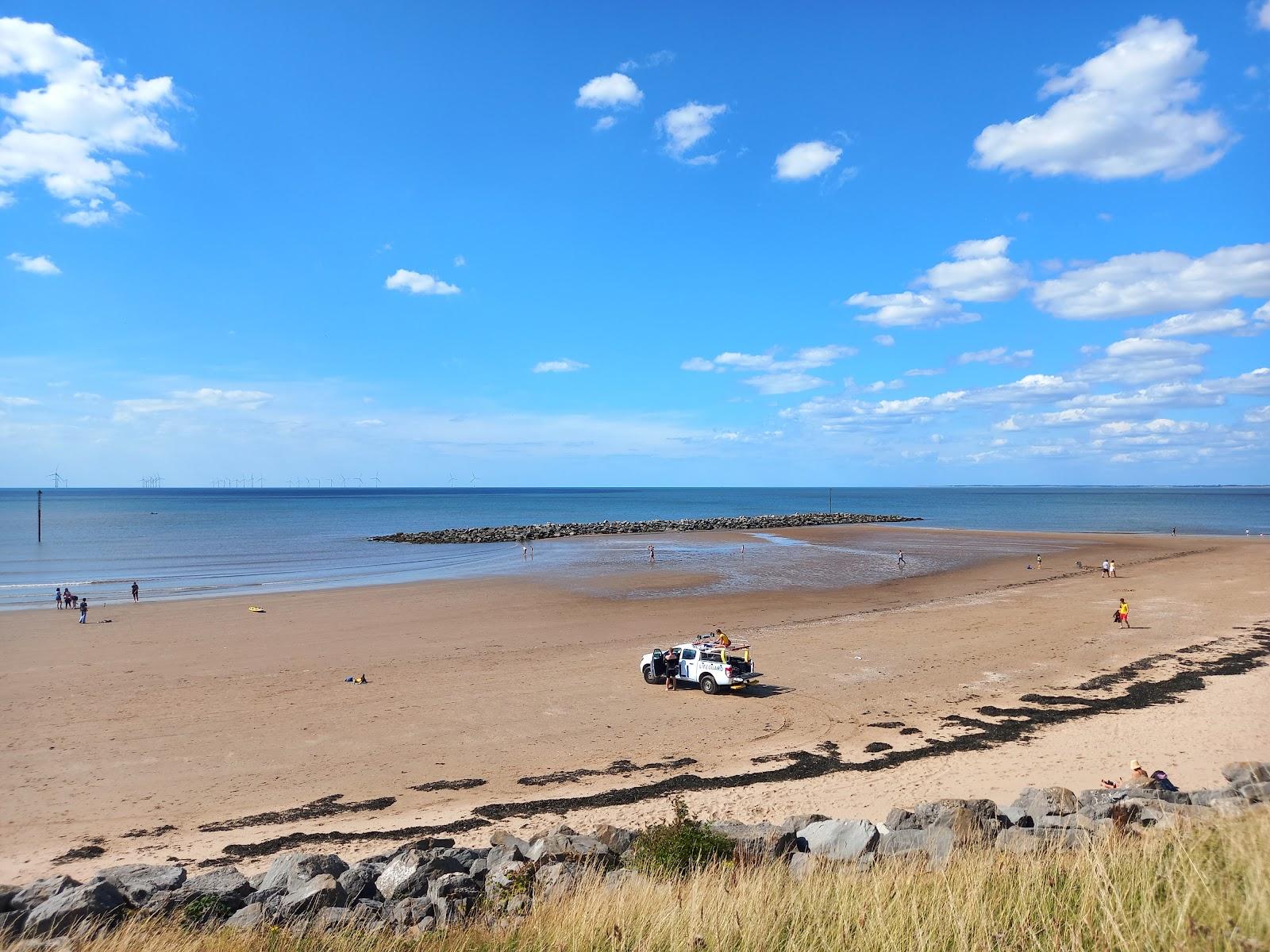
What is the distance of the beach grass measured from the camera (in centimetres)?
582

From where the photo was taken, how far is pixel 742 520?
114375mm

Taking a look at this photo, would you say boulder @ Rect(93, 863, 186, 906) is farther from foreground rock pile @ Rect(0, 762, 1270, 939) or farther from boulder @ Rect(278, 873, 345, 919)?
boulder @ Rect(278, 873, 345, 919)

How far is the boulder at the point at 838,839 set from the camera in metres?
10.1

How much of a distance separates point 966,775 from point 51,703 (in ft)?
78.4

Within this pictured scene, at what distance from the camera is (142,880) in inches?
384

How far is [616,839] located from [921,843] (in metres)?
4.16

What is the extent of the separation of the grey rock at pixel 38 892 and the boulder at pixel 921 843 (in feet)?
33.7

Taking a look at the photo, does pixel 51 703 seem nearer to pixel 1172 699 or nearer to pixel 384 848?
pixel 384 848

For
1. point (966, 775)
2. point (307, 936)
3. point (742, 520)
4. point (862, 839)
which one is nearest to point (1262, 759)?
point (966, 775)

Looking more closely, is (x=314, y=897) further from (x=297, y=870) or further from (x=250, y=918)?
(x=297, y=870)

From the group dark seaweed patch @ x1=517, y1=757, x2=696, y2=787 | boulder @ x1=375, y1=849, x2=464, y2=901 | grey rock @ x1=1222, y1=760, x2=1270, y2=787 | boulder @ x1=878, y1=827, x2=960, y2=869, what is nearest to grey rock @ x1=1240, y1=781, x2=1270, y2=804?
grey rock @ x1=1222, y1=760, x2=1270, y2=787

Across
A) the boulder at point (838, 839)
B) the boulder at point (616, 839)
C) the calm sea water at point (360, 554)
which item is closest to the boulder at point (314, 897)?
the boulder at point (616, 839)

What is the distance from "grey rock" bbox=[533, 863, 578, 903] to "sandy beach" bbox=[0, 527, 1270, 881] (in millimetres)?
3844

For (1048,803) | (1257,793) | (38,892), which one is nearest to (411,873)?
(38,892)
